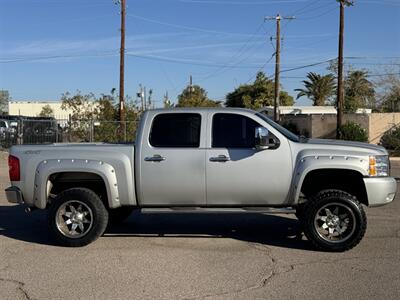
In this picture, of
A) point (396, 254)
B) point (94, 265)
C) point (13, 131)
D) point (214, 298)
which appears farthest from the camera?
point (13, 131)

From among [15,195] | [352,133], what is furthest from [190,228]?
[352,133]

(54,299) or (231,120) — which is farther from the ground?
(231,120)

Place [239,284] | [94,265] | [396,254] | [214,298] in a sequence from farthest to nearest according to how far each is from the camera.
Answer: [396,254]
[94,265]
[239,284]
[214,298]

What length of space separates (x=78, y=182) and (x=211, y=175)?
196 centimetres

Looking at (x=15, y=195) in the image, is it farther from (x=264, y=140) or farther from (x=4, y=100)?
(x=4, y=100)

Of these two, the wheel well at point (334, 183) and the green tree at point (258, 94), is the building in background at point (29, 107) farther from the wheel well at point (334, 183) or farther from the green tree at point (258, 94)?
the wheel well at point (334, 183)

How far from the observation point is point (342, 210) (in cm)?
757

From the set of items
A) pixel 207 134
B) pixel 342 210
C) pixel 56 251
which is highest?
pixel 207 134

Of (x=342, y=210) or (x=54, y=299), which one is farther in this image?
(x=342, y=210)

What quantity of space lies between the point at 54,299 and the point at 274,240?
12.0 ft

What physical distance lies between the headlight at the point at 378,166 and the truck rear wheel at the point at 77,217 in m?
3.66

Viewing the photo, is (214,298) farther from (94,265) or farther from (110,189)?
(110,189)

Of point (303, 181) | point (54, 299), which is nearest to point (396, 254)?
point (303, 181)

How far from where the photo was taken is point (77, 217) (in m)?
7.88
